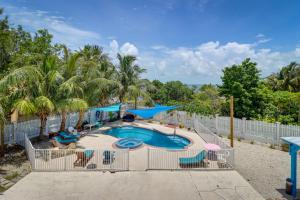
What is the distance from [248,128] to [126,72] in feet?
44.0

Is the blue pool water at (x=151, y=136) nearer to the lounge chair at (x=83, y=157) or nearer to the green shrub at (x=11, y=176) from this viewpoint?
the lounge chair at (x=83, y=157)

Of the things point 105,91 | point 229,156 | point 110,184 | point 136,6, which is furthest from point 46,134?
point 229,156

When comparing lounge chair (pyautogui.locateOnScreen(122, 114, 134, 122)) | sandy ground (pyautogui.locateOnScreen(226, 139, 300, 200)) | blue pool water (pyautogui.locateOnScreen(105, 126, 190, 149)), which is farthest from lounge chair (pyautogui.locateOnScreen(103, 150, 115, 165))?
lounge chair (pyautogui.locateOnScreen(122, 114, 134, 122))

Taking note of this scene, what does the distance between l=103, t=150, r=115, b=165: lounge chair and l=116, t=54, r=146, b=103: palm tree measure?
12439mm

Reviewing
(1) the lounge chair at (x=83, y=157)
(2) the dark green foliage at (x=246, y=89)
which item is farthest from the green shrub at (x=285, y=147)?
(1) the lounge chair at (x=83, y=157)

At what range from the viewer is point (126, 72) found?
2133 cm

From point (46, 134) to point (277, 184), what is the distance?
48.5 feet

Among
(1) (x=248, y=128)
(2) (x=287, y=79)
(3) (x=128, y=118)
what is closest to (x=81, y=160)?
(3) (x=128, y=118)

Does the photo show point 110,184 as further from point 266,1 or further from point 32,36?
point 32,36

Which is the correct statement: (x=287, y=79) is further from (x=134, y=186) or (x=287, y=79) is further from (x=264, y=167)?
(x=134, y=186)

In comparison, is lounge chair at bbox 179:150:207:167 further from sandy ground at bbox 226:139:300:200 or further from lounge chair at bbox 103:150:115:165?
lounge chair at bbox 103:150:115:165

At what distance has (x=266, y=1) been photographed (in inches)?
562

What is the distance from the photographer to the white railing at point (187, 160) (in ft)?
30.3

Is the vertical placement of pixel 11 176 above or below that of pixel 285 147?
below
